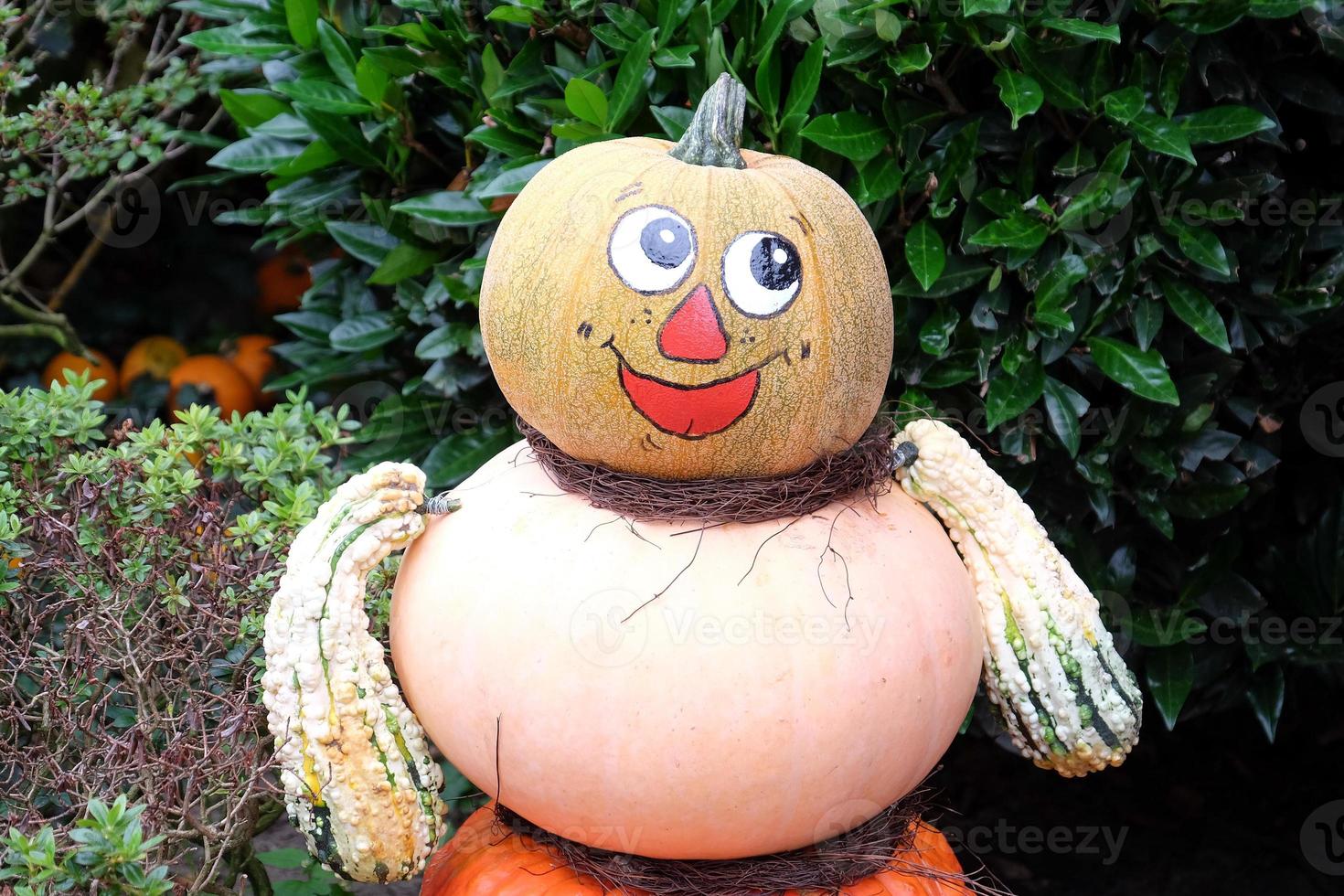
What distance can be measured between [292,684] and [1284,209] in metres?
2.26

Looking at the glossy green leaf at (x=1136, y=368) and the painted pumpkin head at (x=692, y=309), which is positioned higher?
the painted pumpkin head at (x=692, y=309)

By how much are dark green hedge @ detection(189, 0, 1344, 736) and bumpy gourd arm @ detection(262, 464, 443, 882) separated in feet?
3.31

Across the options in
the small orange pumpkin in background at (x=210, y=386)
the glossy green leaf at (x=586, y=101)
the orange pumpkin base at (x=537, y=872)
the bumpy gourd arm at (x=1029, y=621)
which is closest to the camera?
the orange pumpkin base at (x=537, y=872)

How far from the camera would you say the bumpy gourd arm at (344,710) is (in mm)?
1825

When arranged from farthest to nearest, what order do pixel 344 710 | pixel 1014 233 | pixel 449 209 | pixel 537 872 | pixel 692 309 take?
pixel 449 209 → pixel 1014 233 → pixel 537 872 → pixel 344 710 → pixel 692 309

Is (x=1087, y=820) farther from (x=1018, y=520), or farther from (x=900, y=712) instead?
(x=900, y=712)

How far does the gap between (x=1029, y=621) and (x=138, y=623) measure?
1.55 m

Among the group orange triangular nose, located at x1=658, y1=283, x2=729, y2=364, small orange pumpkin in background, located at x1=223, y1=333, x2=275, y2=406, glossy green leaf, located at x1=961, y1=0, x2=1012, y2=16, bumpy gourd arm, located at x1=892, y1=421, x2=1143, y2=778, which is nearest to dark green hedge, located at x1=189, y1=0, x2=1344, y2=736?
glossy green leaf, located at x1=961, y1=0, x2=1012, y2=16

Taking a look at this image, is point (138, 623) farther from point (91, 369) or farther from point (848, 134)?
point (91, 369)

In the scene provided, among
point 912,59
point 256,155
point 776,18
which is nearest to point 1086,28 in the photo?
point 912,59

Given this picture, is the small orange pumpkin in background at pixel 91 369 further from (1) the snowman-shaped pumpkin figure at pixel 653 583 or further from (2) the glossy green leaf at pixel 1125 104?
(2) the glossy green leaf at pixel 1125 104

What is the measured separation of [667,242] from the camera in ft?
5.65

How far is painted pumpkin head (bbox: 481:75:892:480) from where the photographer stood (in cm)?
172

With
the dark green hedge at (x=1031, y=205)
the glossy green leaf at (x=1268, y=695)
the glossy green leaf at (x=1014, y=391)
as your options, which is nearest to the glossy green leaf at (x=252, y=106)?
the dark green hedge at (x=1031, y=205)
